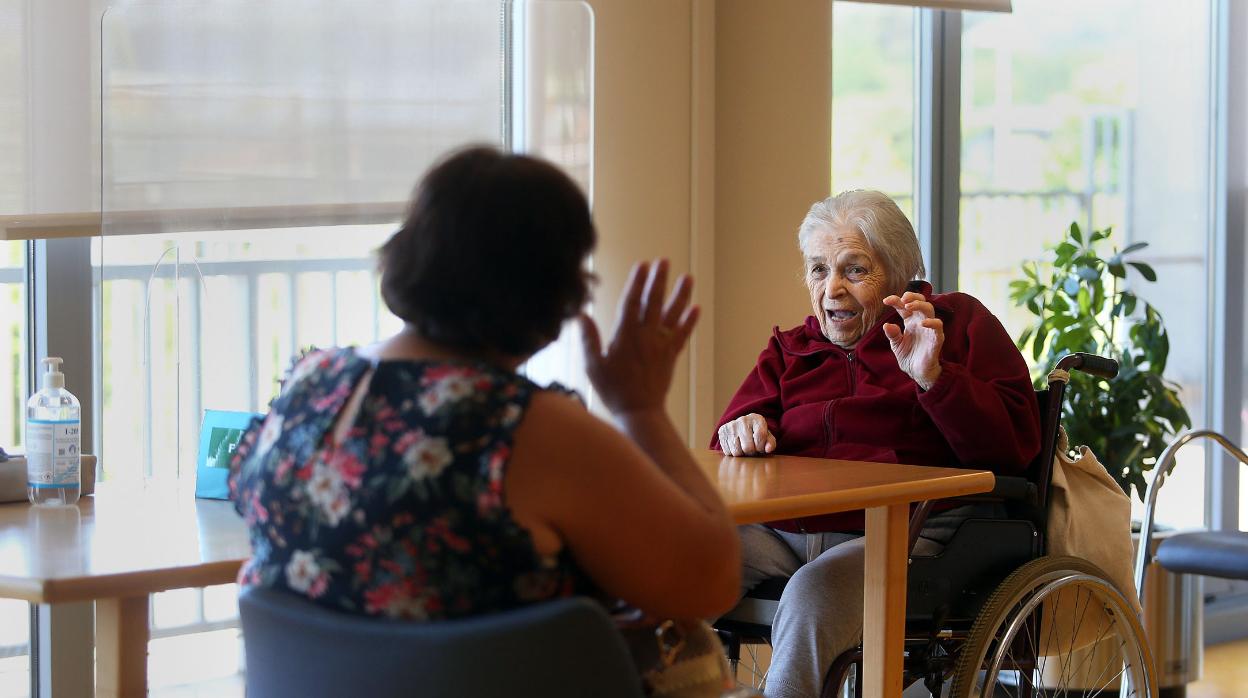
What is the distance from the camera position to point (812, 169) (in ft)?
11.7

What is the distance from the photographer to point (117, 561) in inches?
60.5

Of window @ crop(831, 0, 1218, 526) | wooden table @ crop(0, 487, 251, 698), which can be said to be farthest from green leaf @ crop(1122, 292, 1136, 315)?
wooden table @ crop(0, 487, 251, 698)

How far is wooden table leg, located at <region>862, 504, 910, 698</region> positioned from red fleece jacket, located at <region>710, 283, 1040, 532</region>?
0.30 meters

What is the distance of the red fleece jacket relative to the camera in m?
2.38

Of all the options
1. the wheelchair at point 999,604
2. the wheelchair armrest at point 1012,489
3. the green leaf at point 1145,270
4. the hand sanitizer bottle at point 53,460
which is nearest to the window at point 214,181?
the hand sanitizer bottle at point 53,460

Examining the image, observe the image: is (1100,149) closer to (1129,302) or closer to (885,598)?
(1129,302)

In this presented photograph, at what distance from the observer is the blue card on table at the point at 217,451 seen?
6.56 feet

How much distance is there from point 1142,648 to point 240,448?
173cm

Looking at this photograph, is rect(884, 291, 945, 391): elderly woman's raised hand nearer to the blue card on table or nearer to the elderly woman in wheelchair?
the elderly woman in wheelchair

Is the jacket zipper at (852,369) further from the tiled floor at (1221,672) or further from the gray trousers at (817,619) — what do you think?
the tiled floor at (1221,672)

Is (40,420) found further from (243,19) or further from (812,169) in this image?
(812,169)

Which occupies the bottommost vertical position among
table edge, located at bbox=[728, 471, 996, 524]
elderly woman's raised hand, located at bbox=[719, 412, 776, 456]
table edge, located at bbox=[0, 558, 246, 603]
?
table edge, located at bbox=[0, 558, 246, 603]

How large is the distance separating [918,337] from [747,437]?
33cm

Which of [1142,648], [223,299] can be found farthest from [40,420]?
[1142,648]
